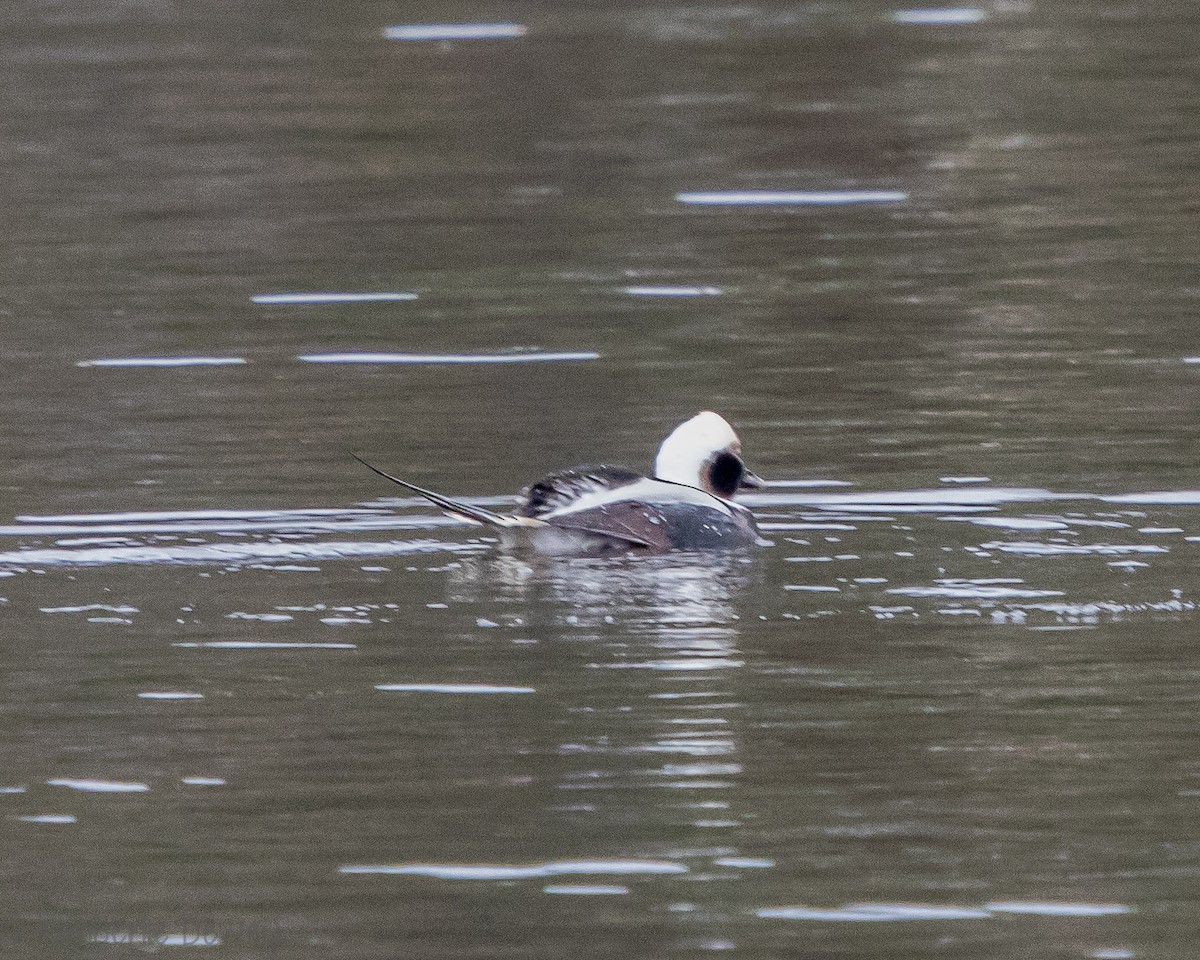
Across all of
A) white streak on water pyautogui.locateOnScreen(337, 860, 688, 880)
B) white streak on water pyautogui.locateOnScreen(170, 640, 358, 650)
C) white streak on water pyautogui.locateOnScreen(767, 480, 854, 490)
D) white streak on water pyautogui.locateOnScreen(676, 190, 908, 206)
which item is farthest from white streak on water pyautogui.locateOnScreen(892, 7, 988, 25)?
white streak on water pyautogui.locateOnScreen(337, 860, 688, 880)

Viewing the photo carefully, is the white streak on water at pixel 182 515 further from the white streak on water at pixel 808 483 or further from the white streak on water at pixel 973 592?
the white streak on water at pixel 973 592

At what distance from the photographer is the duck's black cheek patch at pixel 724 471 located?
1106cm

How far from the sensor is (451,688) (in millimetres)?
8508

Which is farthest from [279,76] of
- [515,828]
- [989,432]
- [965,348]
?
[515,828]

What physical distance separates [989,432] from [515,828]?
5526 millimetres

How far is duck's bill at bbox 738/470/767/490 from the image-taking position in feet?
36.8

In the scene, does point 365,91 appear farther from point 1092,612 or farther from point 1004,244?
point 1092,612

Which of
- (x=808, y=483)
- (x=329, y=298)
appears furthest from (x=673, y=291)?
(x=808, y=483)

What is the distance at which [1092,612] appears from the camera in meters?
9.18

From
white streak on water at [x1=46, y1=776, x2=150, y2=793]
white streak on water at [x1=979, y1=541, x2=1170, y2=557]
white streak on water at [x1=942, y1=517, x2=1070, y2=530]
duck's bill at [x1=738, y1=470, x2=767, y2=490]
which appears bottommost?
white streak on water at [x1=46, y1=776, x2=150, y2=793]

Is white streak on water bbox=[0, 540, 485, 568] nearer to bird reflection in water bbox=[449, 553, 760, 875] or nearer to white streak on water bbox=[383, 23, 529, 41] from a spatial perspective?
bird reflection in water bbox=[449, 553, 760, 875]

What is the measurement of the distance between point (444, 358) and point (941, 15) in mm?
13589

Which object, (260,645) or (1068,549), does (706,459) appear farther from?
(260,645)

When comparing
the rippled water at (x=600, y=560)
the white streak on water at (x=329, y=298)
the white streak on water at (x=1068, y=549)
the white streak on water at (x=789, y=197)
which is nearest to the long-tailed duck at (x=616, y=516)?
the rippled water at (x=600, y=560)
